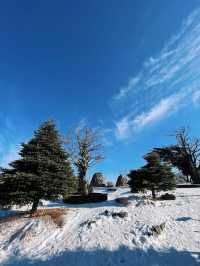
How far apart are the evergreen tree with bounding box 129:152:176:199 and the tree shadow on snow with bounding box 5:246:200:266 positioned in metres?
10.2

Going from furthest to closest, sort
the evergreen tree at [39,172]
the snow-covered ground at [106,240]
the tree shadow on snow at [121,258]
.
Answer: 1. the evergreen tree at [39,172]
2. the snow-covered ground at [106,240]
3. the tree shadow on snow at [121,258]

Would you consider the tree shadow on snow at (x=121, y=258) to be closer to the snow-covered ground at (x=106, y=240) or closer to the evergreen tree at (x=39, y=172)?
the snow-covered ground at (x=106, y=240)

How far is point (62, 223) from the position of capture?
1225 cm

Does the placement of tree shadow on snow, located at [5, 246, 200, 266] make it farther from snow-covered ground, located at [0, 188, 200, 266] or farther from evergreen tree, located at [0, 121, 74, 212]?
evergreen tree, located at [0, 121, 74, 212]

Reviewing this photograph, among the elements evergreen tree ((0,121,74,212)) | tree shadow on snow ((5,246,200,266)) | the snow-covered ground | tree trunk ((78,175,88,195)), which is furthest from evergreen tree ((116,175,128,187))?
tree shadow on snow ((5,246,200,266))

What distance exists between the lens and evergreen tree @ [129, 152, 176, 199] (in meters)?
18.8

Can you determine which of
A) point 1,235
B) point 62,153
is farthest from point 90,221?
point 62,153

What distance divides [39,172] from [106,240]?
7.37m

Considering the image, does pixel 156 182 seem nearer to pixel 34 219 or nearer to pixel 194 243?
pixel 194 243

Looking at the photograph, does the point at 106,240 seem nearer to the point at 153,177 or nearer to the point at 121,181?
the point at 153,177

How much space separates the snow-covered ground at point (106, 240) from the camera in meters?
8.37

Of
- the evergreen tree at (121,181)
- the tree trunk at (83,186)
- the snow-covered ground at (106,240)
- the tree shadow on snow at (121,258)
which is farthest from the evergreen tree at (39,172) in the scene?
the evergreen tree at (121,181)

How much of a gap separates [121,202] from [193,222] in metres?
6.58

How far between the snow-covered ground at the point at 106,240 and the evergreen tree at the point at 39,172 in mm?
1813
